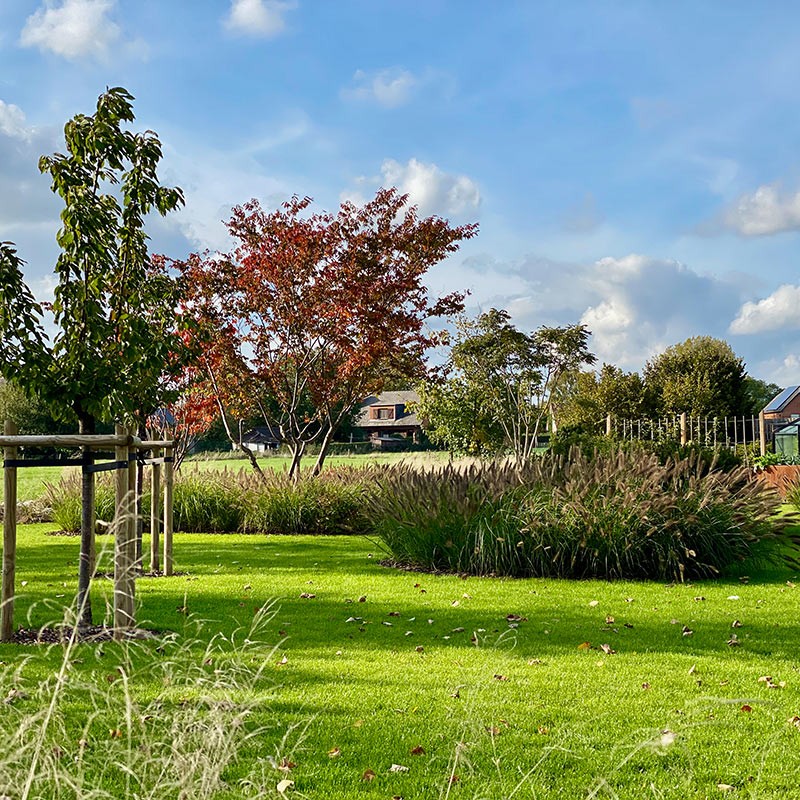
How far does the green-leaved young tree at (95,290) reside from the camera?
23.5 ft

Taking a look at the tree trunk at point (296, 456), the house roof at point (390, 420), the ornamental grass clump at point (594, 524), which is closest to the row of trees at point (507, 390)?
the tree trunk at point (296, 456)

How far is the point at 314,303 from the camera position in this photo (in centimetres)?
1622

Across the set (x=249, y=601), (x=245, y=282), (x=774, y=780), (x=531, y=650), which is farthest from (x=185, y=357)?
(x=245, y=282)

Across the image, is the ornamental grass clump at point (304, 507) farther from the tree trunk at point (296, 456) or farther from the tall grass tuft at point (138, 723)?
the tall grass tuft at point (138, 723)

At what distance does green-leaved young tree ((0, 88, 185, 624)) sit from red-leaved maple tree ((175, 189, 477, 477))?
27.1ft

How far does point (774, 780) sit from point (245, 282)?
45.5ft

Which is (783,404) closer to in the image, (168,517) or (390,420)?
(168,517)

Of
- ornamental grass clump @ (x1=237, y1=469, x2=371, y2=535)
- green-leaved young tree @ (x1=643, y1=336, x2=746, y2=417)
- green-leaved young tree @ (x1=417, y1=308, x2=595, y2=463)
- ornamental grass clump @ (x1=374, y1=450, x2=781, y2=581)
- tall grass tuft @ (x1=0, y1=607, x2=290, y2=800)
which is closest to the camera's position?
tall grass tuft @ (x1=0, y1=607, x2=290, y2=800)

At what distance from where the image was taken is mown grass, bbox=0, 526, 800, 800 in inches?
127

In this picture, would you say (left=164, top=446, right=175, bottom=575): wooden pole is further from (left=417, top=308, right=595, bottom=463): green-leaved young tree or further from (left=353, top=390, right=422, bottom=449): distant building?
(left=353, top=390, right=422, bottom=449): distant building

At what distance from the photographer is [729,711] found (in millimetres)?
4523

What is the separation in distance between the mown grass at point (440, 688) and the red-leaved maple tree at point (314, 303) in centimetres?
749

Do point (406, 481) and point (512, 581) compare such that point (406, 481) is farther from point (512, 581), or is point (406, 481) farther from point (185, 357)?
point (185, 357)

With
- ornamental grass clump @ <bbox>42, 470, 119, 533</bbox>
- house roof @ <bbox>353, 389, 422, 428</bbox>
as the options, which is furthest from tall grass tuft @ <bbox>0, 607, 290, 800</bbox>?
house roof @ <bbox>353, 389, 422, 428</bbox>
